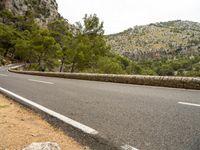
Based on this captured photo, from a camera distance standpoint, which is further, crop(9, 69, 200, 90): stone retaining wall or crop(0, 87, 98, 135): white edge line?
crop(9, 69, 200, 90): stone retaining wall

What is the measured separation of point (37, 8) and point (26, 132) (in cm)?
13515

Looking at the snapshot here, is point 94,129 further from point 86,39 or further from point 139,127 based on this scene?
point 86,39

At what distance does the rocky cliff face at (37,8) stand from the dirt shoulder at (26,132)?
366 feet

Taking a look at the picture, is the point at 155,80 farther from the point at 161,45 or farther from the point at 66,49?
the point at 161,45

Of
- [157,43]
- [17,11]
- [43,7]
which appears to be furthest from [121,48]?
[17,11]

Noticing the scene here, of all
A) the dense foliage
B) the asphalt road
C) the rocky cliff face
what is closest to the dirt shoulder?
the asphalt road

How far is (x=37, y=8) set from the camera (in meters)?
133

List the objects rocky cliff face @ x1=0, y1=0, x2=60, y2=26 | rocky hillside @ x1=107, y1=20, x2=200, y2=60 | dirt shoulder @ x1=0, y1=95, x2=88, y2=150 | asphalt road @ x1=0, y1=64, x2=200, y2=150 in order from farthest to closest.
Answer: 1. rocky hillside @ x1=107, y1=20, x2=200, y2=60
2. rocky cliff face @ x1=0, y1=0, x2=60, y2=26
3. dirt shoulder @ x1=0, y1=95, x2=88, y2=150
4. asphalt road @ x1=0, y1=64, x2=200, y2=150

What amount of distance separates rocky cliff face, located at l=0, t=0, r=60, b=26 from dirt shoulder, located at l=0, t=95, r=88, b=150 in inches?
4388

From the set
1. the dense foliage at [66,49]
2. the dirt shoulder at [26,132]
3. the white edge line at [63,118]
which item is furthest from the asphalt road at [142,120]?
the dense foliage at [66,49]

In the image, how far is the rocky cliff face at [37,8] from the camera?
114 meters

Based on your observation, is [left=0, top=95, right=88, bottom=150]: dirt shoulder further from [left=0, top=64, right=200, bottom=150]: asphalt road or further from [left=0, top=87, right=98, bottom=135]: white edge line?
[left=0, top=64, right=200, bottom=150]: asphalt road

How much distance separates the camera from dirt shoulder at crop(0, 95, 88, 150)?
4289 mm

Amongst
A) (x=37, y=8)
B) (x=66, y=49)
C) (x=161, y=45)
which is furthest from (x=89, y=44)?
(x=161, y=45)
